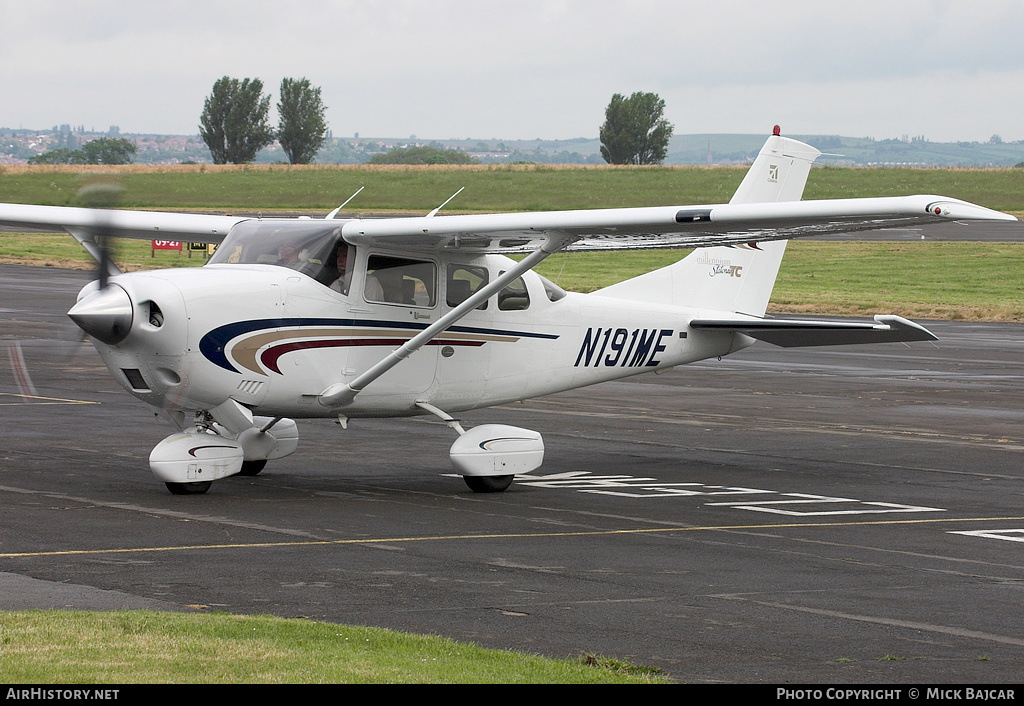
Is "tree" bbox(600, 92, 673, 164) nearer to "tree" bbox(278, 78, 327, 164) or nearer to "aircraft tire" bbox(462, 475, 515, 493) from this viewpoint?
"tree" bbox(278, 78, 327, 164)

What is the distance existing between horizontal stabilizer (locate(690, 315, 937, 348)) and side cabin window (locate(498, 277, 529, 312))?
2555 mm

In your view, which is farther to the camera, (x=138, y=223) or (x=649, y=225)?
(x=138, y=223)

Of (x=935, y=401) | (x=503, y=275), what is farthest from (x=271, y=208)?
(x=503, y=275)

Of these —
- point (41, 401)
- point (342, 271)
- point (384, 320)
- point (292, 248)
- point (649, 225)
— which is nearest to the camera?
point (649, 225)

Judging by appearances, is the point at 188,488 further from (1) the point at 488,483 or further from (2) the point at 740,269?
(2) the point at 740,269

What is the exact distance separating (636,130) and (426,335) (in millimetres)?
126193

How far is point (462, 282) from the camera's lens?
14.0 metres

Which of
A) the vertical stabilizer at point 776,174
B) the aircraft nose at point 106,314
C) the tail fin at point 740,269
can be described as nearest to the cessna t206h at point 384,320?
the aircraft nose at point 106,314

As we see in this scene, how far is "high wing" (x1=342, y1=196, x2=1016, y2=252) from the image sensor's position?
11469 mm

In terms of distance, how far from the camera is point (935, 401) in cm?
2222

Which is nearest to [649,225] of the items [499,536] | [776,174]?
[499,536]

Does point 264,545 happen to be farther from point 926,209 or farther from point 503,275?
point 926,209

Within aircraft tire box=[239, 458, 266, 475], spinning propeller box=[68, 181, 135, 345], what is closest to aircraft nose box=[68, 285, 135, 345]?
spinning propeller box=[68, 181, 135, 345]

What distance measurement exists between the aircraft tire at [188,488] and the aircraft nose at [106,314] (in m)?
1.57
